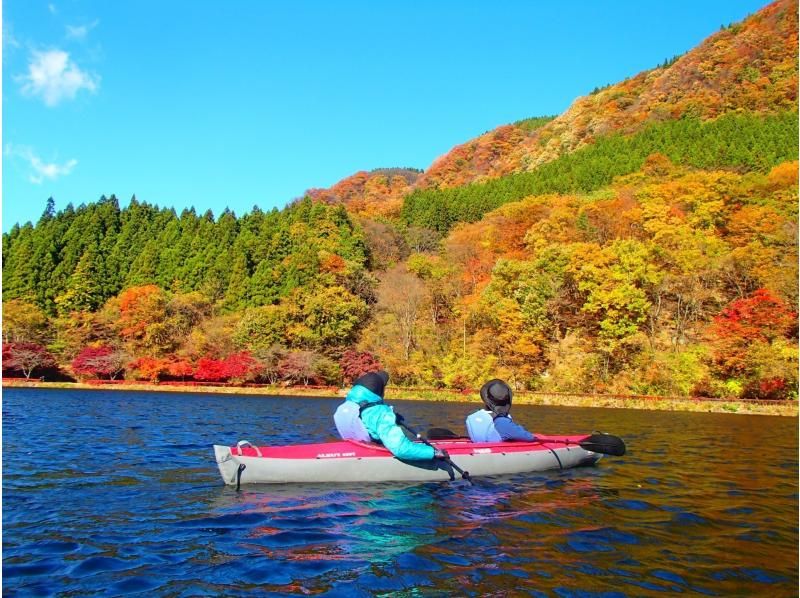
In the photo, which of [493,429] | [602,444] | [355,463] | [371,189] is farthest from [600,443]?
[371,189]

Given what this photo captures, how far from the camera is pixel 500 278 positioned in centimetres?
4756

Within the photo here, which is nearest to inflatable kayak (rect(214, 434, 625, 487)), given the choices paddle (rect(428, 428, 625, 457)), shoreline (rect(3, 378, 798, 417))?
paddle (rect(428, 428, 625, 457))

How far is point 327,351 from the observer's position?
51.1 m

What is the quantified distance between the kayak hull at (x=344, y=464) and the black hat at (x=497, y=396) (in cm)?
82

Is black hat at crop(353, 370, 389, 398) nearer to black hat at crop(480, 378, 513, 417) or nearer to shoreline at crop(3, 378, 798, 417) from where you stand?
black hat at crop(480, 378, 513, 417)

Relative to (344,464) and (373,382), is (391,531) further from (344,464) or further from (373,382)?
(373,382)

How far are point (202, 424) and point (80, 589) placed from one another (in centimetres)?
1500

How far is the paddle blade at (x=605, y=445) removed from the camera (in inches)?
460

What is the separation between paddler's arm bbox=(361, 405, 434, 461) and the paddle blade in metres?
4.24

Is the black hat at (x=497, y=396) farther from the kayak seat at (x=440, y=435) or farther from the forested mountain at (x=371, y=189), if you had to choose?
the forested mountain at (x=371, y=189)

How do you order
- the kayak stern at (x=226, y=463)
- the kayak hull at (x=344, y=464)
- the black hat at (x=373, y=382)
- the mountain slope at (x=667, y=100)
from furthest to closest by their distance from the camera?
the mountain slope at (x=667, y=100) < the black hat at (x=373, y=382) < the kayak hull at (x=344, y=464) < the kayak stern at (x=226, y=463)

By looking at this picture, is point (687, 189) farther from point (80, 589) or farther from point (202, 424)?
point (80, 589)

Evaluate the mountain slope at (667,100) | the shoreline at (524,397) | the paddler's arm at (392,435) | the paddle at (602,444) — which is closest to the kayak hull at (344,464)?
the paddler's arm at (392,435)

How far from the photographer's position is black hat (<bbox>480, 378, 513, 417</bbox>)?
11.1 meters
